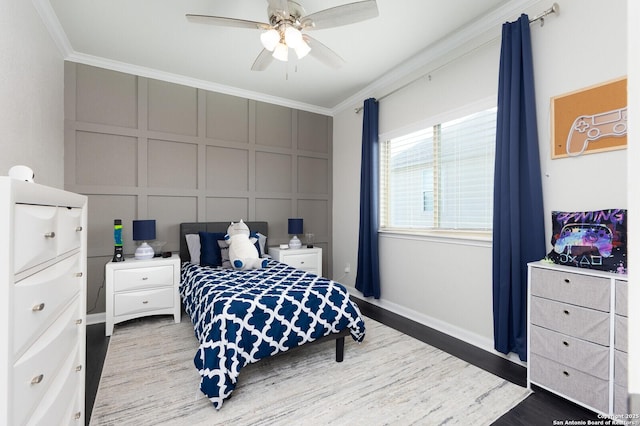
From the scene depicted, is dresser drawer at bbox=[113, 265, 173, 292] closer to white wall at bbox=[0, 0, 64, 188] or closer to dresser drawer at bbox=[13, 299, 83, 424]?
white wall at bbox=[0, 0, 64, 188]

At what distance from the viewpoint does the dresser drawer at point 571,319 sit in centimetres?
162

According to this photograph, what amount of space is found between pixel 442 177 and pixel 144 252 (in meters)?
3.27

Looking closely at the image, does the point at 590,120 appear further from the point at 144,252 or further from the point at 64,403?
the point at 144,252

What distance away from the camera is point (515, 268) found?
223 cm

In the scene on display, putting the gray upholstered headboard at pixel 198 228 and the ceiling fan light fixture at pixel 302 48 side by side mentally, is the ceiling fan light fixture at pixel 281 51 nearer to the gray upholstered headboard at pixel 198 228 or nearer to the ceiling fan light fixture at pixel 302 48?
the ceiling fan light fixture at pixel 302 48

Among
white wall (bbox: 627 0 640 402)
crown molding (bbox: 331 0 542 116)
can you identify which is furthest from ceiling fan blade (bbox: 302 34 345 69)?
white wall (bbox: 627 0 640 402)

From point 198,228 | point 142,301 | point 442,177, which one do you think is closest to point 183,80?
point 198,228

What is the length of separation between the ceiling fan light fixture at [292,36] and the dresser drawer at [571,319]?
240cm

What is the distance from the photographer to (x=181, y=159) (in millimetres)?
3631

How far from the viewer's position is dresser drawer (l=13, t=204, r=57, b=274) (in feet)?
2.58

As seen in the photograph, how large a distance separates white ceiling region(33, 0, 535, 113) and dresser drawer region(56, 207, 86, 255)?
1955mm

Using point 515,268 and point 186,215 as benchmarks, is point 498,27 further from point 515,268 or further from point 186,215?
point 186,215

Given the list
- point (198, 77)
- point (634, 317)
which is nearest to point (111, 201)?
point (198, 77)

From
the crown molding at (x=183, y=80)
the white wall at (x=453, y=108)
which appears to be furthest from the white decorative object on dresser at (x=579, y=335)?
the crown molding at (x=183, y=80)
